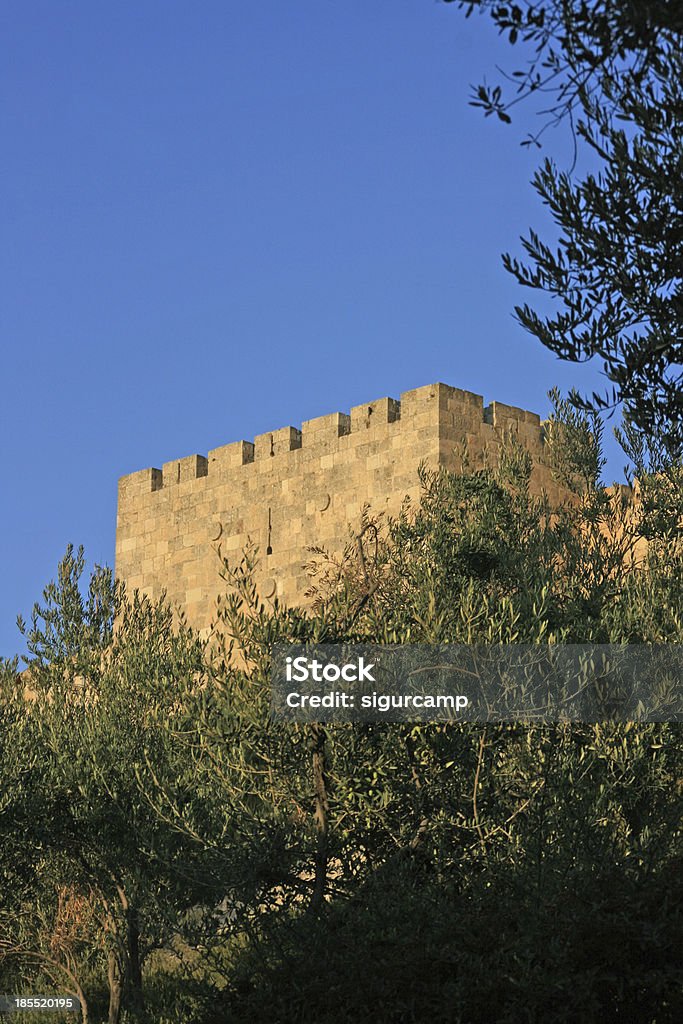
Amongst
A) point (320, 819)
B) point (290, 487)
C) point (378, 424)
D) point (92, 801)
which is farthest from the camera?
point (290, 487)

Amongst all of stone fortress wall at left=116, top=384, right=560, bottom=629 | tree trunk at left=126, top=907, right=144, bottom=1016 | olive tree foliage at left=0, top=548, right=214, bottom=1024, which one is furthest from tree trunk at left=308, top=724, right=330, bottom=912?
stone fortress wall at left=116, top=384, right=560, bottom=629

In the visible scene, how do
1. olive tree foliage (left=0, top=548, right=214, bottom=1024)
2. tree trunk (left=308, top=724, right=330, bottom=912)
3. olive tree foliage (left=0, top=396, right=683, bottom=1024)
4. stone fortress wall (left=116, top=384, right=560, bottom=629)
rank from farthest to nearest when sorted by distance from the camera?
1. stone fortress wall (left=116, top=384, right=560, bottom=629)
2. olive tree foliage (left=0, top=548, right=214, bottom=1024)
3. tree trunk (left=308, top=724, right=330, bottom=912)
4. olive tree foliage (left=0, top=396, right=683, bottom=1024)

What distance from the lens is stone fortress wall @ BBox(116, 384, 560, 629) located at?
844 inches

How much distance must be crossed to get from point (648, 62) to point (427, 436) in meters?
13.5

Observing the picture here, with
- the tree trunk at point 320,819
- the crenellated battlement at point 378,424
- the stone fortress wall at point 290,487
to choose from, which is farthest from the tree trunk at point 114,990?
the crenellated battlement at point 378,424

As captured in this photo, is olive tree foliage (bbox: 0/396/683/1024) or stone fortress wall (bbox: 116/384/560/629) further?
stone fortress wall (bbox: 116/384/560/629)

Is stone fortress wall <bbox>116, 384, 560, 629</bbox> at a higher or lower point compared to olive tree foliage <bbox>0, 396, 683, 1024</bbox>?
higher

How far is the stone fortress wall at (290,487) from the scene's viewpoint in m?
21.4

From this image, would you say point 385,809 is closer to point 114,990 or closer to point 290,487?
point 114,990

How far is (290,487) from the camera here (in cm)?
2322

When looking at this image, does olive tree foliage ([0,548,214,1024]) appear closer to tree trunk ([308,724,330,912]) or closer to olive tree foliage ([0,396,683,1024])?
olive tree foliage ([0,396,683,1024])

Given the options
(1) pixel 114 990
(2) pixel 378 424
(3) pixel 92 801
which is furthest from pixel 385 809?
(2) pixel 378 424

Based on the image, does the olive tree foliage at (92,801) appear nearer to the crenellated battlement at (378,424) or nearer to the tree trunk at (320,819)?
the tree trunk at (320,819)

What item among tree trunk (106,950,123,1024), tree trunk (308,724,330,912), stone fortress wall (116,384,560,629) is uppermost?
stone fortress wall (116,384,560,629)
